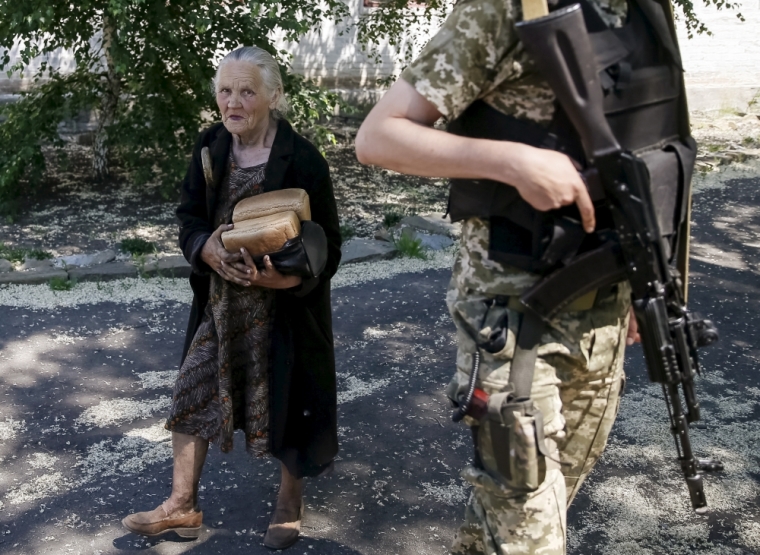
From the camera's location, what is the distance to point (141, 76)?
7.54 metres

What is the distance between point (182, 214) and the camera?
328 cm

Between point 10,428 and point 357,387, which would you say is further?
point 357,387

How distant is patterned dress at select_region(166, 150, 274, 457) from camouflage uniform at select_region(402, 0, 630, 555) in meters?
0.96

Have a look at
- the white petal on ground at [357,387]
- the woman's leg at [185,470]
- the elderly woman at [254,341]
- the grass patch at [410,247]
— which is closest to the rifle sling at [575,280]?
the elderly woman at [254,341]

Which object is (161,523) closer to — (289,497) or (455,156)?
(289,497)

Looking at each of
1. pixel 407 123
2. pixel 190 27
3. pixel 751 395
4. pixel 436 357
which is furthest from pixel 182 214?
pixel 190 27

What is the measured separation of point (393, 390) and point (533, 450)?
7.61 ft

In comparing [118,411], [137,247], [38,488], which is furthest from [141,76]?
[38,488]

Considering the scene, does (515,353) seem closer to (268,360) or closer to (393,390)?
(268,360)

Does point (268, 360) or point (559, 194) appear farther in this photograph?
point (268, 360)

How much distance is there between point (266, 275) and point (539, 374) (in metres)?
1.10

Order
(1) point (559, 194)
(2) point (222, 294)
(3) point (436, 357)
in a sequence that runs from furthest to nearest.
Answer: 1. (3) point (436, 357)
2. (2) point (222, 294)
3. (1) point (559, 194)

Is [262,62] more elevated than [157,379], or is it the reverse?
[262,62]

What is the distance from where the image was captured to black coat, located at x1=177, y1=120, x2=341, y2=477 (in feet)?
10.4
